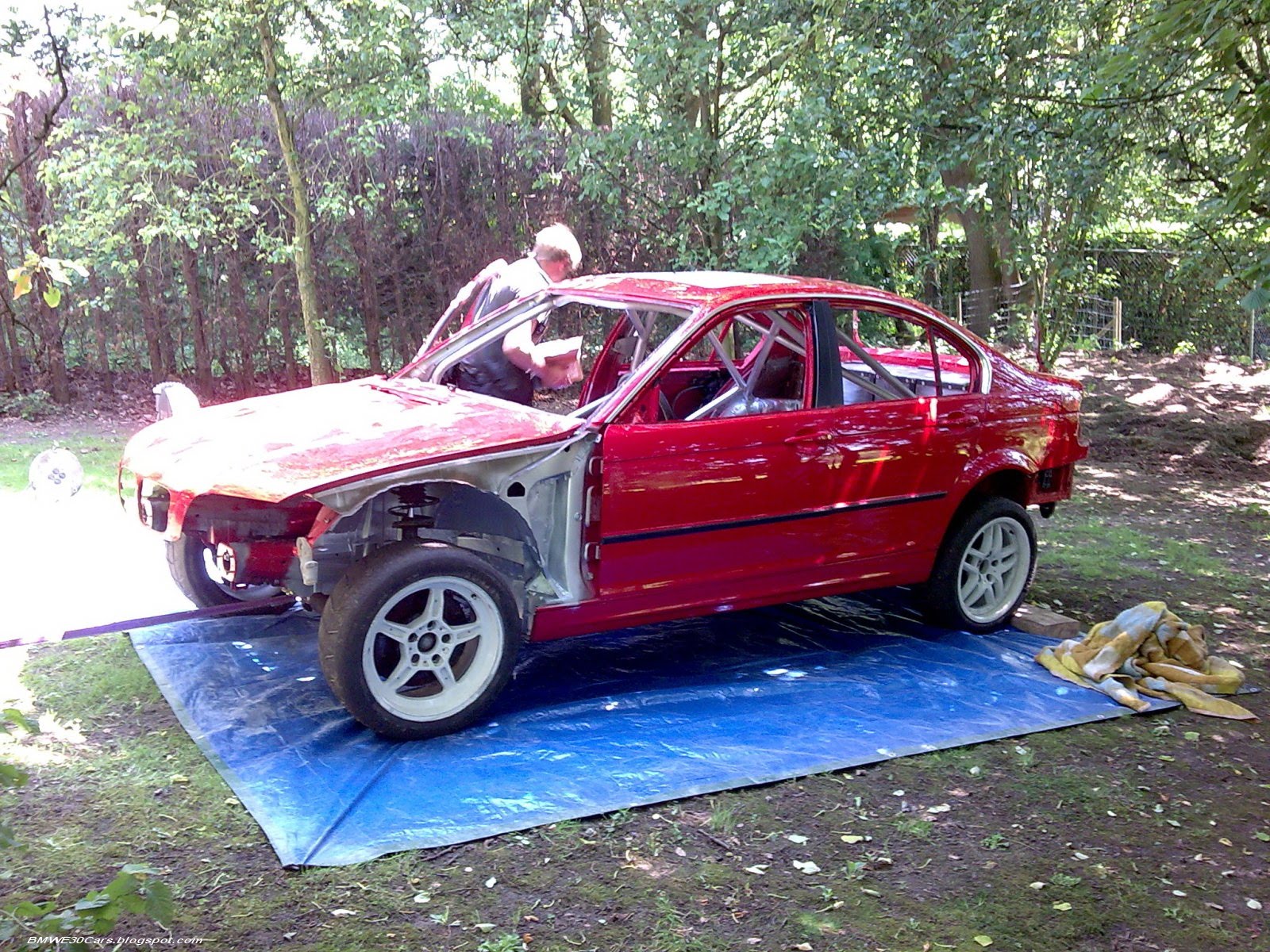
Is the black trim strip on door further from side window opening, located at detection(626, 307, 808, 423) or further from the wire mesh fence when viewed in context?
the wire mesh fence

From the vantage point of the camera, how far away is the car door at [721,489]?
5.01 meters

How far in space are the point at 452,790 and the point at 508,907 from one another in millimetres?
738

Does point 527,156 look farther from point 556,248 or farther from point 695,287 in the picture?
point 695,287

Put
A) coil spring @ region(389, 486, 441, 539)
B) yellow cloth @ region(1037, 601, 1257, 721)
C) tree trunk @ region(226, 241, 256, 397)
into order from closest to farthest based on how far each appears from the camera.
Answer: coil spring @ region(389, 486, 441, 539) < yellow cloth @ region(1037, 601, 1257, 721) < tree trunk @ region(226, 241, 256, 397)

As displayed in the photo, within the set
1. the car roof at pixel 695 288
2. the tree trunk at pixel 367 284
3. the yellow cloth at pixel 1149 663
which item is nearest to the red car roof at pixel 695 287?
the car roof at pixel 695 288

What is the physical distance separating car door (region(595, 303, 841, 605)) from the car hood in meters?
0.36

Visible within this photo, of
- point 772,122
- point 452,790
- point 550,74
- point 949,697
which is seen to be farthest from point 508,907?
point 550,74

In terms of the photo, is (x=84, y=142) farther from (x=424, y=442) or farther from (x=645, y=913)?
(x=645, y=913)

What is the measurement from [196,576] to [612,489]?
218cm

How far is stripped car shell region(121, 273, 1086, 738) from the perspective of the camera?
15.3 feet

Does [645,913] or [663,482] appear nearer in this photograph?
[645,913]

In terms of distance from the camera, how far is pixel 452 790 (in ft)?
14.2

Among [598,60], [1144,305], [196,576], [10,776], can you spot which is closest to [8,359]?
[598,60]

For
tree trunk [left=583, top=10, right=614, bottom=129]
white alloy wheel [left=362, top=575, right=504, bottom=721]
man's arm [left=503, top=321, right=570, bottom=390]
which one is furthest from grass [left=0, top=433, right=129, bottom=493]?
tree trunk [left=583, top=10, right=614, bottom=129]
